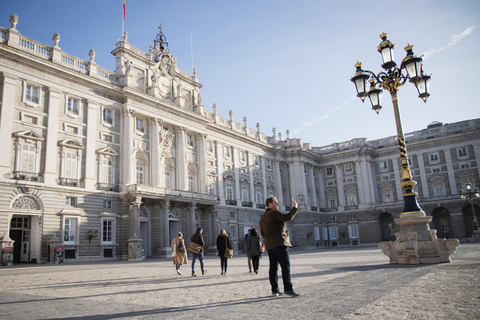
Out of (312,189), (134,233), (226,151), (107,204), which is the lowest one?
(134,233)

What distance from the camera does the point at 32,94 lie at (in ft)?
90.3

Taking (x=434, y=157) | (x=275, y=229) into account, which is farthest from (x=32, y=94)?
(x=434, y=157)

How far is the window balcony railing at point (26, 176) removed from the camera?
999 inches

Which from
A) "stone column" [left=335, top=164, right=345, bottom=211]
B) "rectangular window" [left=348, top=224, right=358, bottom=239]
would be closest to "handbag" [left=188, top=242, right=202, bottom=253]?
"rectangular window" [left=348, top=224, right=358, bottom=239]

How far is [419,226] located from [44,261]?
2396cm

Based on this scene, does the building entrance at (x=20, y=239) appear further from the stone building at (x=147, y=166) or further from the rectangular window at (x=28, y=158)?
the rectangular window at (x=28, y=158)

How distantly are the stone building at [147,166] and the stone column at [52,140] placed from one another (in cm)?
8

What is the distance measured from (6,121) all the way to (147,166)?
12286mm

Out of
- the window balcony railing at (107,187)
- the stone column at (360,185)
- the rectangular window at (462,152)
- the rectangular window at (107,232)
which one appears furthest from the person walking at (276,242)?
the rectangular window at (462,152)

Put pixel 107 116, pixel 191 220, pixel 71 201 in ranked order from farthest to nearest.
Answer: pixel 191 220, pixel 107 116, pixel 71 201

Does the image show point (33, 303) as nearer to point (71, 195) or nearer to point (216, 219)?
point (71, 195)

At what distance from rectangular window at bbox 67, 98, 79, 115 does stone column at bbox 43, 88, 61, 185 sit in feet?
3.32

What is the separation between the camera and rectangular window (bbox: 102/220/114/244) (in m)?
29.9

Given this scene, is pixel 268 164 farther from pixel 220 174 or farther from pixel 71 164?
pixel 71 164
